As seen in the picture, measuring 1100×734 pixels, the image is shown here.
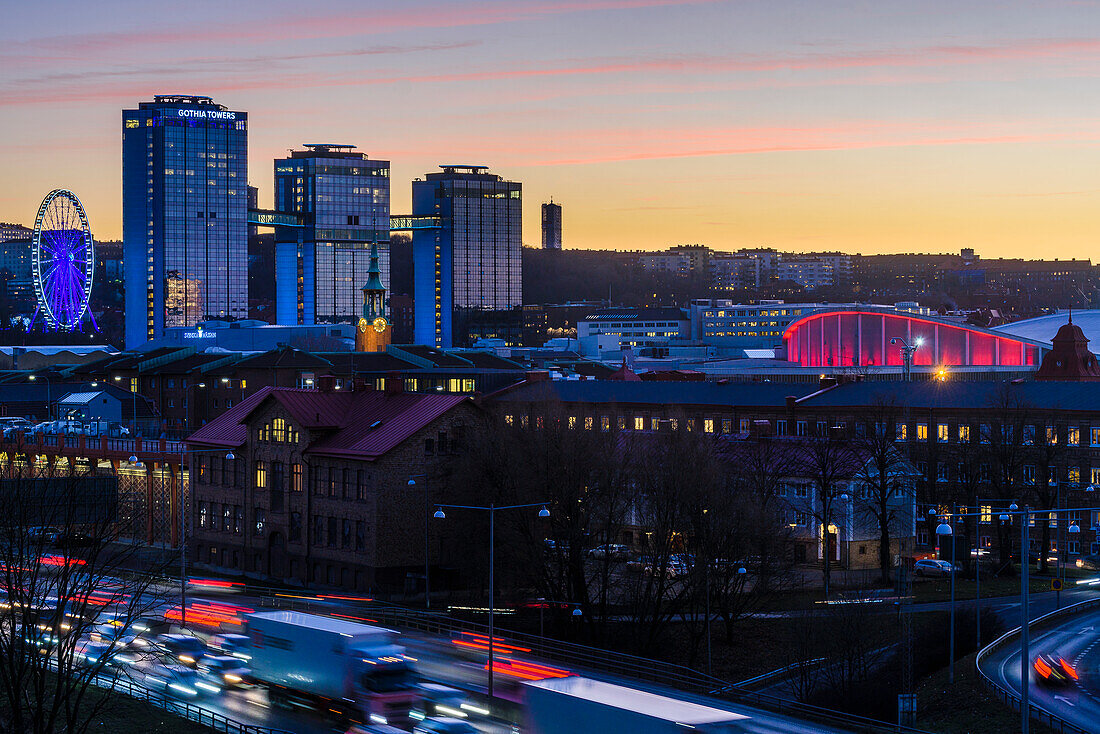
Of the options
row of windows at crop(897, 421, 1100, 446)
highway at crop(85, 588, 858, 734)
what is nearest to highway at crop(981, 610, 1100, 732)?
highway at crop(85, 588, 858, 734)

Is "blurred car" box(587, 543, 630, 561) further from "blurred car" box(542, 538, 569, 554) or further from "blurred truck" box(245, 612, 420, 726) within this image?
"blurred truck" box(245, 612, 420, 726)

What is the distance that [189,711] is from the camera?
5053 cm

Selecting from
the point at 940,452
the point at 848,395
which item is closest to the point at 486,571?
the point at 940,452

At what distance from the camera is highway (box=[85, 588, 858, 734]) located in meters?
42.1

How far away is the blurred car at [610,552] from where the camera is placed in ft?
253

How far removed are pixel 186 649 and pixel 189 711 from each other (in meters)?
6.20

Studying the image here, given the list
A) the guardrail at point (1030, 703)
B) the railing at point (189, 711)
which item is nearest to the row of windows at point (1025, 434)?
the guardrail at point (1030, 703)

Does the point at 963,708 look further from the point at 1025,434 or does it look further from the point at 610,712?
the point at 1025,434

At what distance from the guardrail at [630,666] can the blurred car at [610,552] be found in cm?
915

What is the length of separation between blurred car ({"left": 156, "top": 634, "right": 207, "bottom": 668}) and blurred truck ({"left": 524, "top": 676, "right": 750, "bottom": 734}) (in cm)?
1972

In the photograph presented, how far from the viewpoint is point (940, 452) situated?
101125mm

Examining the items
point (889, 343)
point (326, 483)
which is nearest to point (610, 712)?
point (326, 483)

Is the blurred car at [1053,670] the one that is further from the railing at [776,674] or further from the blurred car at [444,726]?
the blurred car at [444,726]

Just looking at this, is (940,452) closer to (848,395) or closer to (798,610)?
(848,395)
